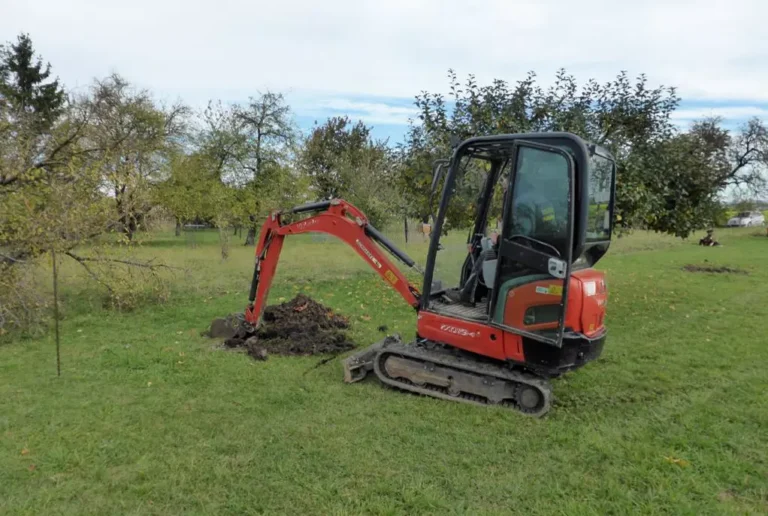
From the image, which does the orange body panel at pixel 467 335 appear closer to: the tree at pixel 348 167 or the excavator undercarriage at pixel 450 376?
the excavator undercarriage at pixel 450 376

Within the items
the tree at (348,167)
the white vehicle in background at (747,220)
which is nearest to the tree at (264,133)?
the tree at (348,167)

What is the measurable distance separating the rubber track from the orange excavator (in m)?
0.01

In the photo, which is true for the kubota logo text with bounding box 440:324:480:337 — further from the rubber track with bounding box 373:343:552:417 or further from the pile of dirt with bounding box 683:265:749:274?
the pile of dirt with bounding box 683:265:749:274

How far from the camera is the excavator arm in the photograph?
6.20m

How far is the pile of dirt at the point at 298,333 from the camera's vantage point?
708 centimetres

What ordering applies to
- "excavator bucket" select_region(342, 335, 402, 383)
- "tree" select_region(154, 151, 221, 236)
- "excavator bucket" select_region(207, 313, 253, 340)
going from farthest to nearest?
1. "tree" select_region(154, 151, 221, 236)
2. "excavator bucket" select_region(207, 313, 253, 340)
3. "excavator bucket" select_region(342, 335, 402, 383)

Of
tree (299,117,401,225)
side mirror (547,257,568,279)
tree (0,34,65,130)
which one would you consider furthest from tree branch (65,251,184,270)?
tree (0,34,65,130)

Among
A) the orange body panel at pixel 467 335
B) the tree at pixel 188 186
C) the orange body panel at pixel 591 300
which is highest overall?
the tree at pixel 188 186

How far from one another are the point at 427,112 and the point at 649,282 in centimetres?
805

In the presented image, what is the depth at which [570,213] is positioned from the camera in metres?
4.53

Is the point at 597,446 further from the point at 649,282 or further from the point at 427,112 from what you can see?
the point at 649,282

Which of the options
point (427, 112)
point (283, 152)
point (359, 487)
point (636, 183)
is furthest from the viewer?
point (283, 152)

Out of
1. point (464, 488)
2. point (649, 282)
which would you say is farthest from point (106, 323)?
point (649, 282)

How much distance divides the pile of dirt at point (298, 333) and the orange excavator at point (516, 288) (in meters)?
1.37
